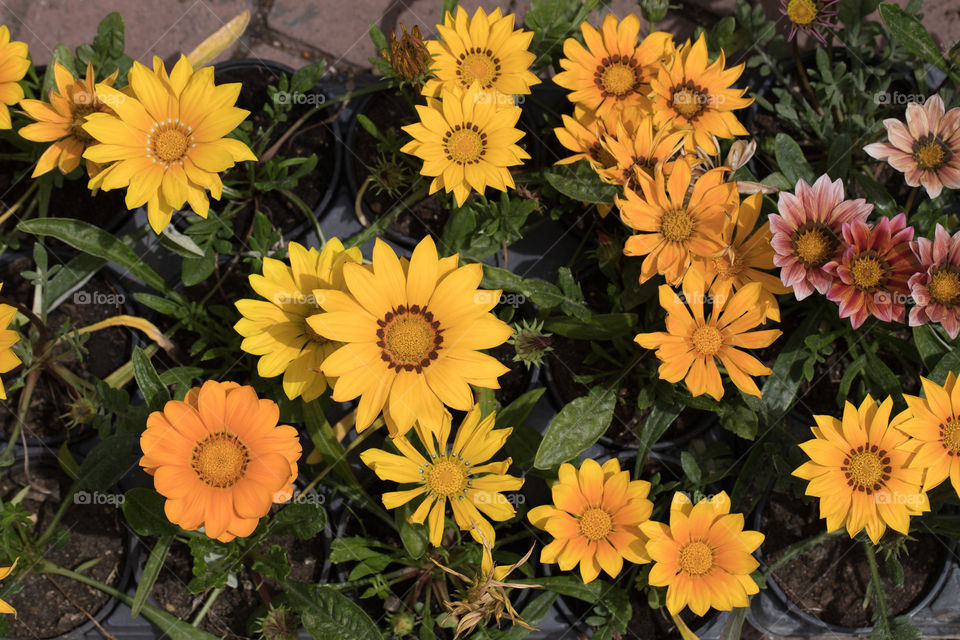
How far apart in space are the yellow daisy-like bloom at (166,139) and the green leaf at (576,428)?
1.00 m

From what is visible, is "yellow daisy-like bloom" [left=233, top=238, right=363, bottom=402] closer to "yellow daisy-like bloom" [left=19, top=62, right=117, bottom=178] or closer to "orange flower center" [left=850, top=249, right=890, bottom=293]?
"yellow daisy-like bloom" [left=19, top=62, right=117, bottom=178]

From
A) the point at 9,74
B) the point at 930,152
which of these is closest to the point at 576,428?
the point at 930,152

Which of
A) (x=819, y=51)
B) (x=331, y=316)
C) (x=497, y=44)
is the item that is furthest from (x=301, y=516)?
(x=819, y=51)

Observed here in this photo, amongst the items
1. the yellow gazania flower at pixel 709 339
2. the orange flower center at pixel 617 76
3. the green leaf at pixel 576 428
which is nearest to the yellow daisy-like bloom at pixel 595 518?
the green leaf at pixel 576 428

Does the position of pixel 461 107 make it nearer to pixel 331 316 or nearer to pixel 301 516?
pixel 331 316

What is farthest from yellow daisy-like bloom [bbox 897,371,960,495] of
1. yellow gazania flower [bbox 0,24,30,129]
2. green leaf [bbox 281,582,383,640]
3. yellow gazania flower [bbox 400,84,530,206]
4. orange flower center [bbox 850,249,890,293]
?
yellow gazania flower [bbox 0,24,30,129]

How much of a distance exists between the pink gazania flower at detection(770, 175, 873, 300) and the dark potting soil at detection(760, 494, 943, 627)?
77cm

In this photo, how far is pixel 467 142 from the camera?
73.5 inches

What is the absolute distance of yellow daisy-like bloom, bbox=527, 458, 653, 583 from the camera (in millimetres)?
1793

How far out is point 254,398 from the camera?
1.58 metres

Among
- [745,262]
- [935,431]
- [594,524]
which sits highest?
[745,262]

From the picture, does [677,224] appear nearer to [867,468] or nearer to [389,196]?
[867,468]

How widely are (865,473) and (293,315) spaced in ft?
4.56

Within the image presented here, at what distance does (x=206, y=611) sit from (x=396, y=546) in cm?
56
